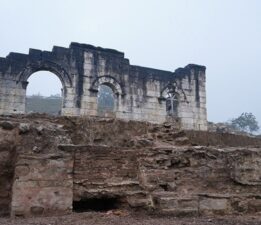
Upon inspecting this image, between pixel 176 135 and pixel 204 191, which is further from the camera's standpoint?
pixel 176 135

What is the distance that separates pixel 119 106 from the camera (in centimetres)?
1789

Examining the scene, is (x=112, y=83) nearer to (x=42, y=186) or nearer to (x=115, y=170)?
(x=115, y=170)

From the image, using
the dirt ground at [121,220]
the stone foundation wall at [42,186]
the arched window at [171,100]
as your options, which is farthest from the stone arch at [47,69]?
the dirt ground at [121,220]

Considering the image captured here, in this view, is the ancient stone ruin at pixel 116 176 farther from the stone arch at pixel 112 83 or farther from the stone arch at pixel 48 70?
the stone arch at pixel 112 83

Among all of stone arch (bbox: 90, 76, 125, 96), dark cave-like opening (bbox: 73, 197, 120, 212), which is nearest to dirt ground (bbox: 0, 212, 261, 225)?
dark cave-like opening (bbox: 73, 197, 120, 212)

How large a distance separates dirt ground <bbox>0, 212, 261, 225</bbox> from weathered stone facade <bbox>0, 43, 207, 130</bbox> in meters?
10.4

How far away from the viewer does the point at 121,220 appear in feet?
20.3

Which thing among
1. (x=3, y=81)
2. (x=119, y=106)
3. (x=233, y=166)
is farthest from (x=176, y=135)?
(x=3, y=81)

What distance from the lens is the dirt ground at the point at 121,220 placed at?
5.98 metres

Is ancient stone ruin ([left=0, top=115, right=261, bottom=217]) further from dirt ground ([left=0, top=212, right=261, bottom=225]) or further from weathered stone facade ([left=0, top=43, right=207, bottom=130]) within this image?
weathered stone facade ([left=0, top=43, right=207, bottom=130])

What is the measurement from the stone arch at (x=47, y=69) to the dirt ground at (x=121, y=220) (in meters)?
10.8

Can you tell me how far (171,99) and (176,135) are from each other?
394 inches

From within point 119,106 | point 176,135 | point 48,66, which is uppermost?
point 48,66

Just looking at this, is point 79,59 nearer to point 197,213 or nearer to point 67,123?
point 67,123
